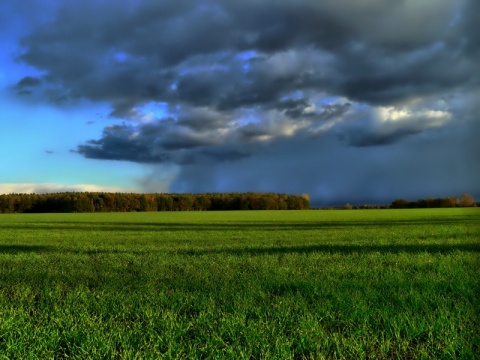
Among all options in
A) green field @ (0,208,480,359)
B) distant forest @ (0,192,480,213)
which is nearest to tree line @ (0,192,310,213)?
distant forest @ (0,192,480,213)

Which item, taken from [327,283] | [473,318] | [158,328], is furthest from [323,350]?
[327,283]

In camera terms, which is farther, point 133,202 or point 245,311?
point 133,202

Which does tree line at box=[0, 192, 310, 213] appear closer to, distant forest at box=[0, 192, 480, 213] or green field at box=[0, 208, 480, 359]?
distant forest at box=[0, 192, 480, 213]

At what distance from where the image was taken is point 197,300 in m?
5.70

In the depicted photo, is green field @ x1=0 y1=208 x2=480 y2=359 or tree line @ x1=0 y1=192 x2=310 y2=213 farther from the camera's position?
tree line @ x1=0 y1=192 x2=310 y2=213

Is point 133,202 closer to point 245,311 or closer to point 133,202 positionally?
point 133,202

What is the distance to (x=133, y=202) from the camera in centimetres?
9275

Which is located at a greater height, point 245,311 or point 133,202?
point 133,202

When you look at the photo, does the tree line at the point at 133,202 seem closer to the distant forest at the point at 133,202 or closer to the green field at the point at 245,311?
the distant forest at the point at 133,202

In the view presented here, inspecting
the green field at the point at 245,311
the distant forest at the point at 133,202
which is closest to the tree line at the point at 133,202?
the distant forest at the point at 133,202

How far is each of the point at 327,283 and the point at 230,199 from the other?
90074 millimetres

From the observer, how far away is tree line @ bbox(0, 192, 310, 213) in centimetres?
8888

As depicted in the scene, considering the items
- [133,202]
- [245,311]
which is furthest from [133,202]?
[245,311]

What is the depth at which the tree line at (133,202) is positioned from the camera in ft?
292
